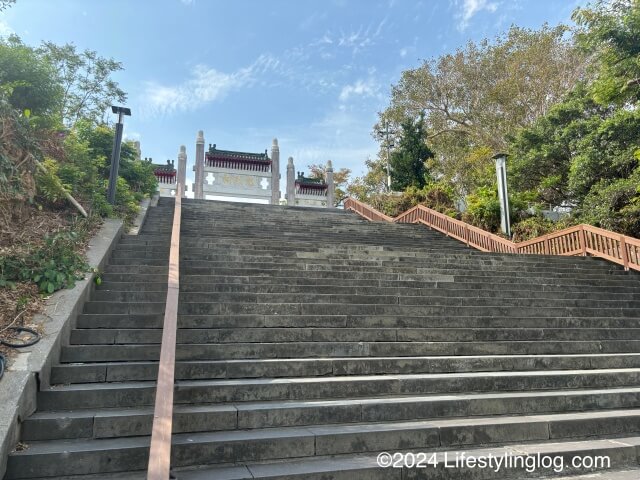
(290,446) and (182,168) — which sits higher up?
(182,168)

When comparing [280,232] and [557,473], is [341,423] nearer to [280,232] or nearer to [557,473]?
[557,473]

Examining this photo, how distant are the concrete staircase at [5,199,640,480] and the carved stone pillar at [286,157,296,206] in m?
15.4

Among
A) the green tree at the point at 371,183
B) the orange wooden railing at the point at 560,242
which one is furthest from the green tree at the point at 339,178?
the orange wooden railing at the point at 560,242

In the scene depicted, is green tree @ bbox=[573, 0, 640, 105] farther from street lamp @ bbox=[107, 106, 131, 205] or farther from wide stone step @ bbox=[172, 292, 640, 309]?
street lamp @ bbox=[107, 106, 131, 205]

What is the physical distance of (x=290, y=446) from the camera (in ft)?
9.81

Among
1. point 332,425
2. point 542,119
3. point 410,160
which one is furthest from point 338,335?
point 410,160

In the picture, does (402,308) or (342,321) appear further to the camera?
(402,308)

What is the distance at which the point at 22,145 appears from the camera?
200 inches

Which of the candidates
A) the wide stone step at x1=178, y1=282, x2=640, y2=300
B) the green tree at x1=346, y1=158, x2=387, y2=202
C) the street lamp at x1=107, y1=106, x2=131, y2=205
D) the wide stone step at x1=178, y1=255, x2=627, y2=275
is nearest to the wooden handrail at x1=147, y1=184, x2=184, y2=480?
the wide stone step at x1=178, y1=282, x2=640, y2=300

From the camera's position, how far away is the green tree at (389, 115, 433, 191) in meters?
21.2

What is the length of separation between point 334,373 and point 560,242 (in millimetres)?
8356

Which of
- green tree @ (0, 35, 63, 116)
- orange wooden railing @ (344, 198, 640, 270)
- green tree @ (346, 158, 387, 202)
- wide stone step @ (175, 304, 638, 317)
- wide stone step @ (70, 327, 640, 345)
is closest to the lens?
wide stone step @ (70, 327, 640, 345)

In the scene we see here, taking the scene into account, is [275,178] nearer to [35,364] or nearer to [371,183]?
[371,183]

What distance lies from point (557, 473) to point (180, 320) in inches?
140
